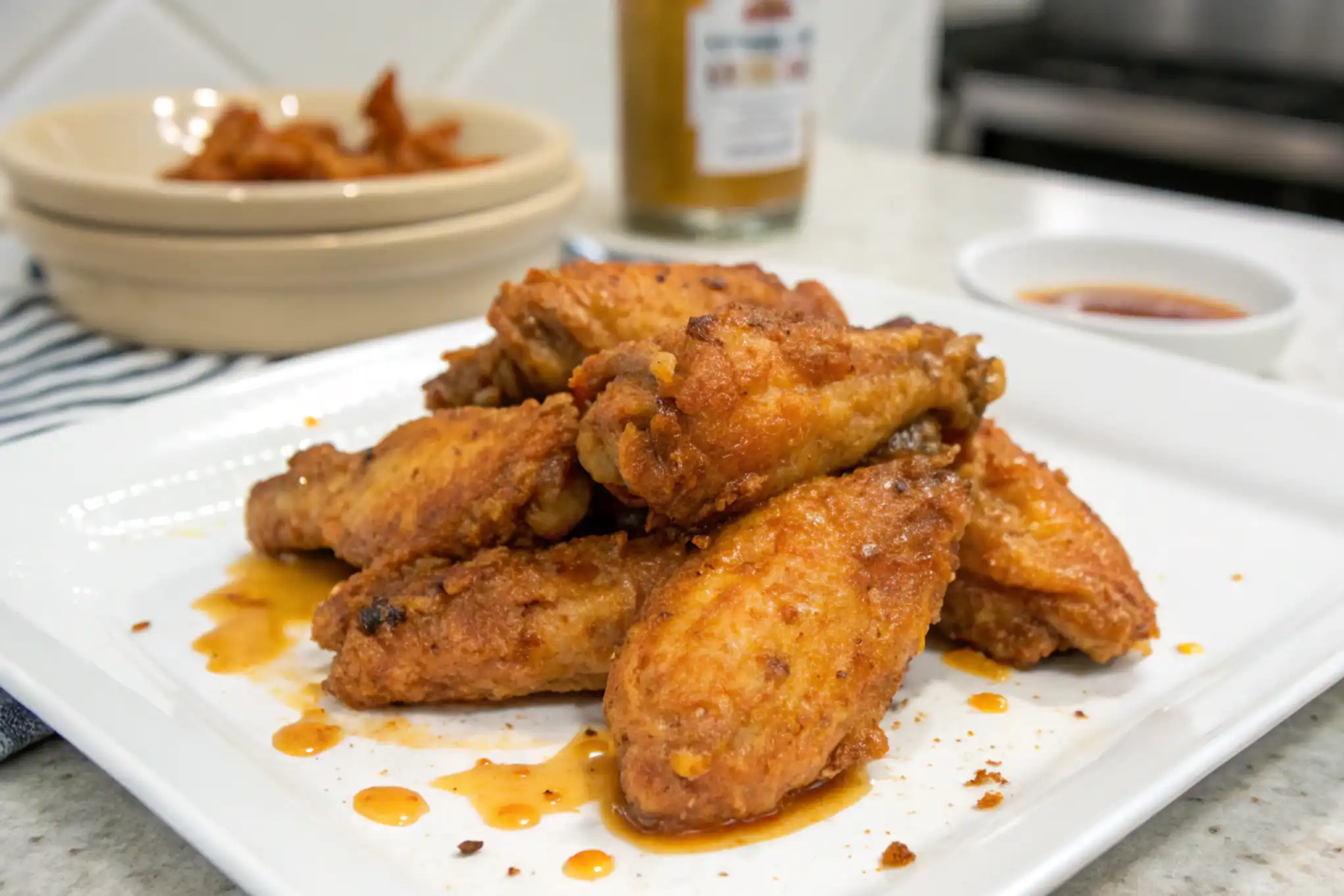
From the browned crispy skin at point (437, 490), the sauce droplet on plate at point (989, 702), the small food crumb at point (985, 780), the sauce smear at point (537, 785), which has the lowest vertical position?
the sauce droplet on plate at point (989, 702)

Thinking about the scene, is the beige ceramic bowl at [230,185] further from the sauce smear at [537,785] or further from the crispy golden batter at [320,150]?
the sauce smear at [537,785]

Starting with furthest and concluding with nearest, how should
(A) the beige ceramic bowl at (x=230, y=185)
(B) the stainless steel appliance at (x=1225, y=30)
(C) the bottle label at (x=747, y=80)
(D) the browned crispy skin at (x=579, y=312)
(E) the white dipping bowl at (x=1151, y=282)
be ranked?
1. (B) the stainless steel appliance at (x=1225, y=30)
2. (C) the bottle label at (x=747, y=80)
3. (A) the beige ceramic bowl at (x=230, y=185)
4. (E) the white dipping bowl at (x=1151, y=282)
5. (D) the browned crispy skin at (x=579, y=312)

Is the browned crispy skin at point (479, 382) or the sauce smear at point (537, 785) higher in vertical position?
the browned crispy skin at point (479, 382)

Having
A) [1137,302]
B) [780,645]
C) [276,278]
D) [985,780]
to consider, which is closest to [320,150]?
[276,278]

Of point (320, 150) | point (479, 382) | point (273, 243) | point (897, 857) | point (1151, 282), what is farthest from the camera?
point (1151, 282)

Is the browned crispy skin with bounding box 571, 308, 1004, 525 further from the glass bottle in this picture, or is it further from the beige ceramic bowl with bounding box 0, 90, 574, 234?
the glass bottle

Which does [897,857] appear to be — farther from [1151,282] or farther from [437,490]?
[1151,282]

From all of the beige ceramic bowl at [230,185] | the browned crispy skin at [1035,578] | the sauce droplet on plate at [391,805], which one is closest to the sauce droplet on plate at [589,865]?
the sauce droplet on plate at [391,805]
